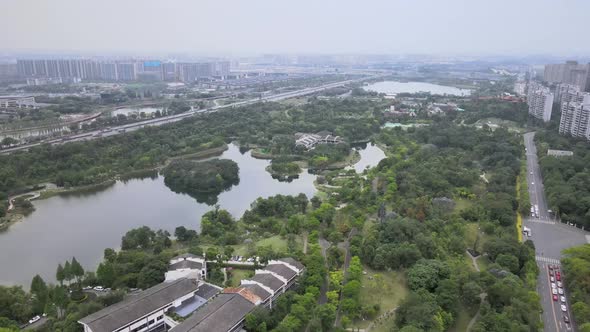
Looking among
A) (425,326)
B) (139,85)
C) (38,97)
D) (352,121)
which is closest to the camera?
(425,326)

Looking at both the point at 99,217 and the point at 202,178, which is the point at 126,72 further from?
the point at 99,217

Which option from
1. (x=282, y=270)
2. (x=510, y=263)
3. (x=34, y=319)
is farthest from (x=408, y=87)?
(x=34, y=319)

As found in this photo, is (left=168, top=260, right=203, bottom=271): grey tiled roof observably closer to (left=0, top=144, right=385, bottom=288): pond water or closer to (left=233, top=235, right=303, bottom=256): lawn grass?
(left=233, top=235, right=303, bottom=256): lawn grass

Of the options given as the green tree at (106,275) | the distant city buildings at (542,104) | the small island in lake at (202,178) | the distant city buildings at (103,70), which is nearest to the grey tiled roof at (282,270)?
the green tree at (106,275)

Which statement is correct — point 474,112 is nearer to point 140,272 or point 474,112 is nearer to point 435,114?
point 435,114

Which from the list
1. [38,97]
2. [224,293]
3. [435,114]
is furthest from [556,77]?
[38,97]

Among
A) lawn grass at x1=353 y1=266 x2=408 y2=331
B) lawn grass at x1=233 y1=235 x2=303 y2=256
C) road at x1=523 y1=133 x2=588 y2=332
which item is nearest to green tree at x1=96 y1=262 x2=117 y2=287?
lawn grass at x1=233 y1=235 x2=303 y2=256

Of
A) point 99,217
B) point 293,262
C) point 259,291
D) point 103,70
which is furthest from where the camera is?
point 103,70
